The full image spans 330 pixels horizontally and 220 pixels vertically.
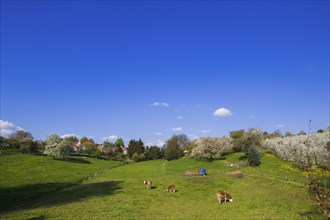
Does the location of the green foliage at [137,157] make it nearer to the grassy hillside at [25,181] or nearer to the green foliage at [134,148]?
the green foliage at [134,148]

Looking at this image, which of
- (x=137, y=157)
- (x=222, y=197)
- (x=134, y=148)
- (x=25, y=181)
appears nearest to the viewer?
(x=222, y=197)

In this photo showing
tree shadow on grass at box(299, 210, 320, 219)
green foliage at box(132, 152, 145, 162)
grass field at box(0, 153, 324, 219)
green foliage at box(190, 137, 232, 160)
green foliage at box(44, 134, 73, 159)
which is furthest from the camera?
green foliage at box(132, 152, 145, 162)

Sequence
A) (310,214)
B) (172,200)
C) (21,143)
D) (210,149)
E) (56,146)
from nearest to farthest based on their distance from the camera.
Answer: (310,214) → (172,200) → (210,149) → (56,146) → (21,143)

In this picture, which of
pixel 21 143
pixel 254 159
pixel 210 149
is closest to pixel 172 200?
pixel 254 159

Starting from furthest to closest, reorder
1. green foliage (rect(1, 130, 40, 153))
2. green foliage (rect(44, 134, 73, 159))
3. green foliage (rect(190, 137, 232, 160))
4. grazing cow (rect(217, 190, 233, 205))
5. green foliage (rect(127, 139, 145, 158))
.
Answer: green foliage (rect(127, 139, 145, 158)), green foliage (rect(1, 130, 40, 153)), green foliage (rect(44, 134, 73, 159)), green foliage (rect(190, 137, 232, 160)), grazing cow (rect(217, 190, 233, 205))

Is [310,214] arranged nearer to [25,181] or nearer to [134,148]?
[25,181]

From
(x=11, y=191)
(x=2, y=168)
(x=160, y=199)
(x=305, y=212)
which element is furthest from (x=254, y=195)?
(x=2, y=168)

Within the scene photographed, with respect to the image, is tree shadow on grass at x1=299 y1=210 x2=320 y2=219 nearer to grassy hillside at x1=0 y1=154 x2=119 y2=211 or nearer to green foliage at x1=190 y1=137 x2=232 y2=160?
grassy hillside at x1=0 y1=154 x2=119 y2=211

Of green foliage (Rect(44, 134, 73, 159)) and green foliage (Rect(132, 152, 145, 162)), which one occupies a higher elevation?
green foliage (Rect(44, 134, 73, 159))

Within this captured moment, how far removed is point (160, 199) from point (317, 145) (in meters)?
41.5

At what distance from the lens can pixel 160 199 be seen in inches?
1442

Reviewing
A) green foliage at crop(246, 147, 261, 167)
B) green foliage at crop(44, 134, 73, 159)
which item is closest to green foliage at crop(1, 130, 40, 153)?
green foliage at crop(44, 134, 73, 159)

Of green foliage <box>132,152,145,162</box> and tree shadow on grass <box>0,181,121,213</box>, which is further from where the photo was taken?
green foliage <box>132,152,145,162</box>

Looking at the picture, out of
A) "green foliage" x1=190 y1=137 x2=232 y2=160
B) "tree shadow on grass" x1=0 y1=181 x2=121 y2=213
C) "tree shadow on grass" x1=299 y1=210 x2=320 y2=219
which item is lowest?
"tree shadow on grass" x1=0 y1=181 x2=121 y2=213
